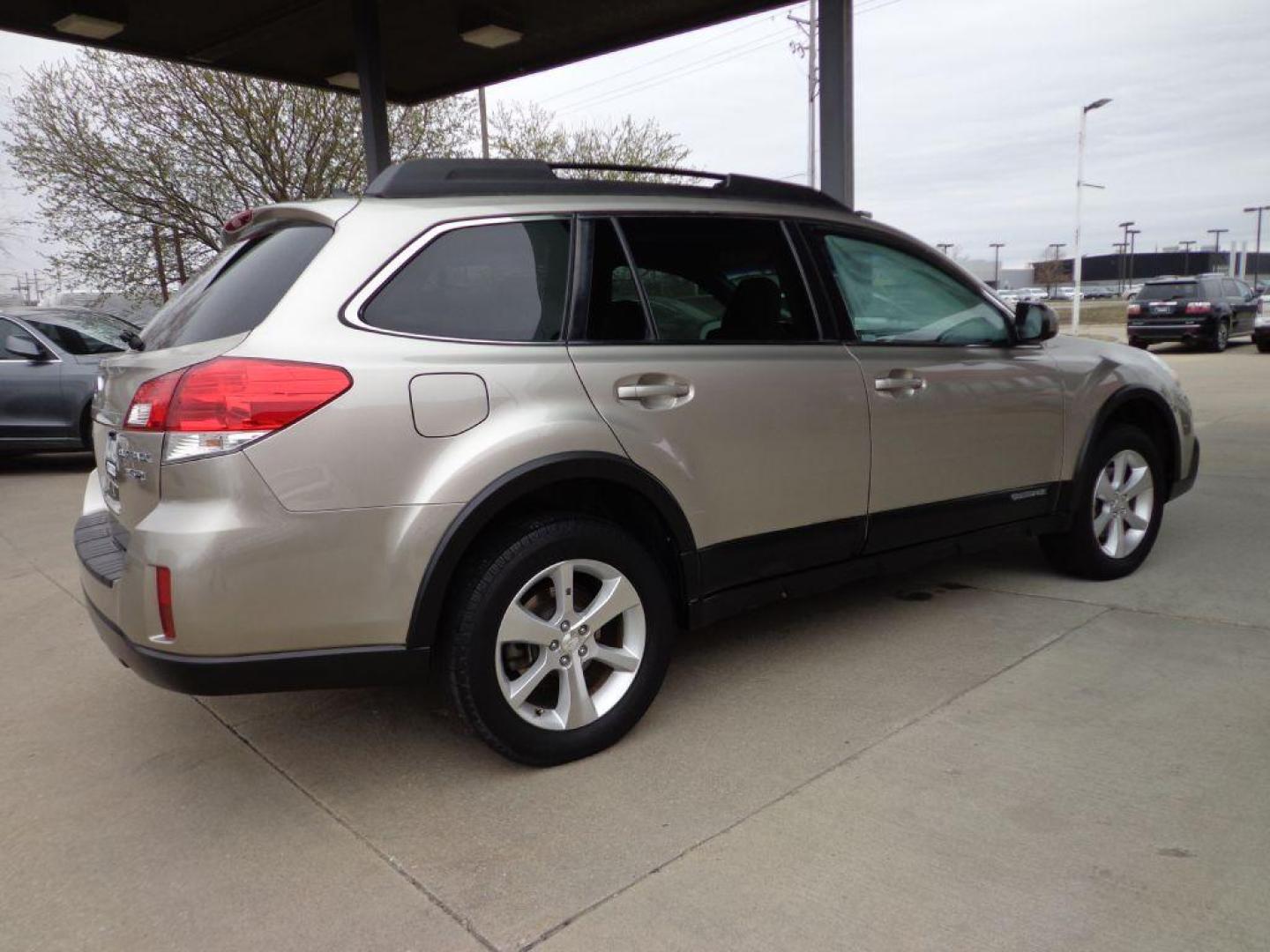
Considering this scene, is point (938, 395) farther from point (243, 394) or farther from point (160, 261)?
point (160, 261)

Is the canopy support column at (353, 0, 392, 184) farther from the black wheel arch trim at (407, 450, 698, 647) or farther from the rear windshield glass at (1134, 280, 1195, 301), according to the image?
the rear windshield glass at (1134, 280, 1195, 301)

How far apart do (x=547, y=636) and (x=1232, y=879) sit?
5.76 feet

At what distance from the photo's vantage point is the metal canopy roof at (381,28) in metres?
7.52

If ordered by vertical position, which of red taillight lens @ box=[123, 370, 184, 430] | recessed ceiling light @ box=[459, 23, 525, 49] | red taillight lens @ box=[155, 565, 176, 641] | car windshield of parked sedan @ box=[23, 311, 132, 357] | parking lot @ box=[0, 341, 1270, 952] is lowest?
parking lot @ box=[0, 341, 1270, 952]

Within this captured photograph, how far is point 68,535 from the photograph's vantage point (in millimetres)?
6367

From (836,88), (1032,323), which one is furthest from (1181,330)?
(1032,323)

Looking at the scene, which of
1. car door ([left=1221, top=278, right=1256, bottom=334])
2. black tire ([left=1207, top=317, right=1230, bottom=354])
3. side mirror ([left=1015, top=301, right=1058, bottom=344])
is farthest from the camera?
car door ([left=1221, top=278, right=1256, bottom=334])

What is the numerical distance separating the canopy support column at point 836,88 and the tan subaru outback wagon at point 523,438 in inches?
107

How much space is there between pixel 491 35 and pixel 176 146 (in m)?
11.8

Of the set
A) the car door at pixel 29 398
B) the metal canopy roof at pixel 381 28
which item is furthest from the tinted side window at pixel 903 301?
the car door at pixel 29 398

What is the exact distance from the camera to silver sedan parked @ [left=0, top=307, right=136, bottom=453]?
9086 millimetres

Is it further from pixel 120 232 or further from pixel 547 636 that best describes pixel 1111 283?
pixel 547 636

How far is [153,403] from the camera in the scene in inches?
95.7

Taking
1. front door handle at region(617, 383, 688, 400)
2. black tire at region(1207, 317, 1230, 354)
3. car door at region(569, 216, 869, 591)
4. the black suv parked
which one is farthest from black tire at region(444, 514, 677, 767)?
black tire at region(1207, 317, 1230, 354)
